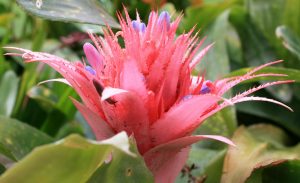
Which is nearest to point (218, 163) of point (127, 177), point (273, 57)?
point (127, 177)

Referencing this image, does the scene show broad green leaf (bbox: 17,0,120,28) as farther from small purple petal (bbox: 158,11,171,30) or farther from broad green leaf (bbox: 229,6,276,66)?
broad green leaf (bbox: 229,6,276,66)

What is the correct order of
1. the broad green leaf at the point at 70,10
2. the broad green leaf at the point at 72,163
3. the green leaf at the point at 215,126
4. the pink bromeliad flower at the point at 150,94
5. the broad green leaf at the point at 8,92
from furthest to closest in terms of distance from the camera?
the broad green leaf at the point at 8,92
the green leaf at the point at 215,126
the broad green leaf at the point at 70,10
the pink bromeliad flower at the point at 150,94
the broad green leaf at the point at 72,163

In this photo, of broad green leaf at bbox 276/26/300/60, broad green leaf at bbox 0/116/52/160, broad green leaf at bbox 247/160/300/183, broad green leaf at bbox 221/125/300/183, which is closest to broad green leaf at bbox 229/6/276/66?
broad green leaf at bbox 276/26/300/60

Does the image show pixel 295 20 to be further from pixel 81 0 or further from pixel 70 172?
pixel 70 172

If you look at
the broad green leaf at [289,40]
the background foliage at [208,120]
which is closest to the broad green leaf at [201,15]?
the background foliage at [208,120]

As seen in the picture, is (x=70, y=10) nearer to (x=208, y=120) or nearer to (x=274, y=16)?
(x=208, y=120)

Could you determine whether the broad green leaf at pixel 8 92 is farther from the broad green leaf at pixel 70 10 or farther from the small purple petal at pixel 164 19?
the small purple petal at pixel 164 19
